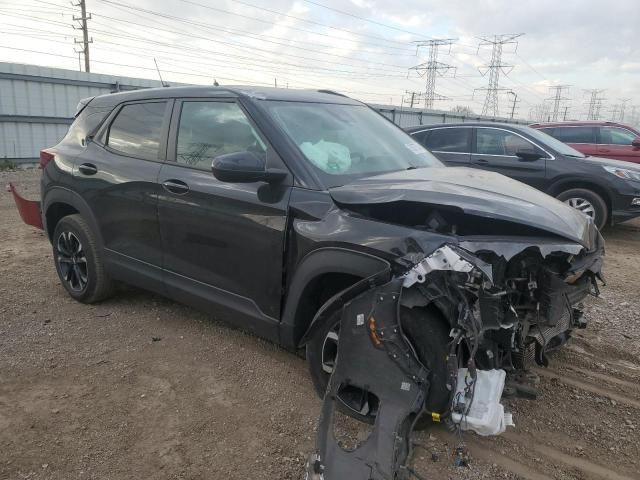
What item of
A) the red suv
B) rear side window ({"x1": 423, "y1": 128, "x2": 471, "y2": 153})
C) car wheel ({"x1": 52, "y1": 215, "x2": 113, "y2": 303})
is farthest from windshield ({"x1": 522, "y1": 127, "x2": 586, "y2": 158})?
car wheel ({"x1": 52, "y1": 215, "x2": 113, "y2": 303})

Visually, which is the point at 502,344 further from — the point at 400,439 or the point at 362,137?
the point at 362,137

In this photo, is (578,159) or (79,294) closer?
Answer: (79,294)

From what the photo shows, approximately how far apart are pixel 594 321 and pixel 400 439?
2.86 meters

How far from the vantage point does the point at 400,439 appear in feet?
7.22

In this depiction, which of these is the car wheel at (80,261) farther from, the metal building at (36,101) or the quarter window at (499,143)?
the metal building at (36,101)

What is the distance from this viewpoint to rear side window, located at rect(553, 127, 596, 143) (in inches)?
437

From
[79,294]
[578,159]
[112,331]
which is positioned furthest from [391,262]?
[578,159]

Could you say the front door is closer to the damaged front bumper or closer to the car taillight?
the damaged front bumper

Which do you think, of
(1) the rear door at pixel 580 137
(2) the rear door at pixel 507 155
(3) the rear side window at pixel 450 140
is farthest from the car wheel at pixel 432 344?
(1) the rear door at pixel 580 137

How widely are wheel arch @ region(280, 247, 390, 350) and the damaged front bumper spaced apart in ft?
0.44

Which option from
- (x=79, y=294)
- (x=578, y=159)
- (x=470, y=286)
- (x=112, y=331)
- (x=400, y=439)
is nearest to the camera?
(x=400, y=439)

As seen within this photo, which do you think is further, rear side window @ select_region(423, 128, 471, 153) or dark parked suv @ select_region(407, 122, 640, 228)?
rear side window @ select_region(423, 128, 471, 153)

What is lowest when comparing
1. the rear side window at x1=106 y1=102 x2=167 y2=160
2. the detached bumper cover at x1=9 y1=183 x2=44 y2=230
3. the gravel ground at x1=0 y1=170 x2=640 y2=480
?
the gravel ground at x1=0 y1=170 x2=640 y2=480

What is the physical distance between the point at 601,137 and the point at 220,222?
10.4 m
